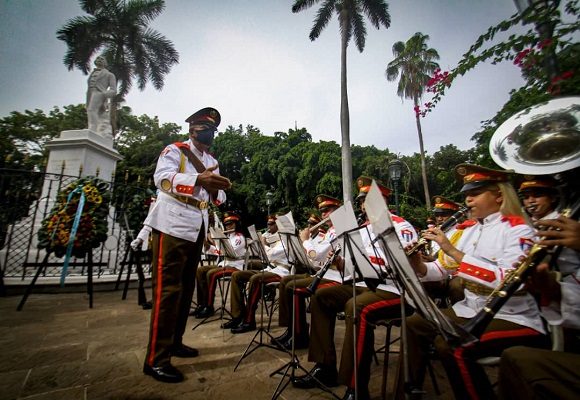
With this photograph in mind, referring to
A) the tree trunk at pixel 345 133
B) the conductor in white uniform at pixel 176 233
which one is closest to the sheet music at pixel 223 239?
the conductor in white uniform at pixel 176 233

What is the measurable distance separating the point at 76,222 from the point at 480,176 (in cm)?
599

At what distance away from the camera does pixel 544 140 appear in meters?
2.28

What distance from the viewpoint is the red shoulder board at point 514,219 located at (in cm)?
215

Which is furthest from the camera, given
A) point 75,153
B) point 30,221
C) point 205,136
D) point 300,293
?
point 75,153

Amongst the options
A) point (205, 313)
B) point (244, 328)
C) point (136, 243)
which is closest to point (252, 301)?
point (244, 328)

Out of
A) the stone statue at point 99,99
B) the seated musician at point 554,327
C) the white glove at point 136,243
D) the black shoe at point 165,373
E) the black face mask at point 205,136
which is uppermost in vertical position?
the stone statue at point 99,99

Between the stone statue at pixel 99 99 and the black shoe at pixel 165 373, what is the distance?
32.0 feet

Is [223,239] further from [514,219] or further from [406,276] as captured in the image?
[514,219]

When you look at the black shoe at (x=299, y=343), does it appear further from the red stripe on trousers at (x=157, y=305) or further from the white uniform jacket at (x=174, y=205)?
the white uniform jacket at (x=174, y=205)

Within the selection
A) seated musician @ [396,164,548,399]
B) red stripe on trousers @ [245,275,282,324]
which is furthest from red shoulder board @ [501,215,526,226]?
red stripe on trousers @ [245,275,282,324]

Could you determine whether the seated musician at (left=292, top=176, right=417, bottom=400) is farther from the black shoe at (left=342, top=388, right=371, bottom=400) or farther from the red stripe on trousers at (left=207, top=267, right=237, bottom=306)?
the red stripe on trousers at (left=207, top=267, right=237, bottom=306)

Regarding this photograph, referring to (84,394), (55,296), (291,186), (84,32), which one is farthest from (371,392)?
(84,32)

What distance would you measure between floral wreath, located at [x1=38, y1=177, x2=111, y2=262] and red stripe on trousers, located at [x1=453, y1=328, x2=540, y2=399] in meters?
5.70

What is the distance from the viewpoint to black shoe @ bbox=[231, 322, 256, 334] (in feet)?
13.9
